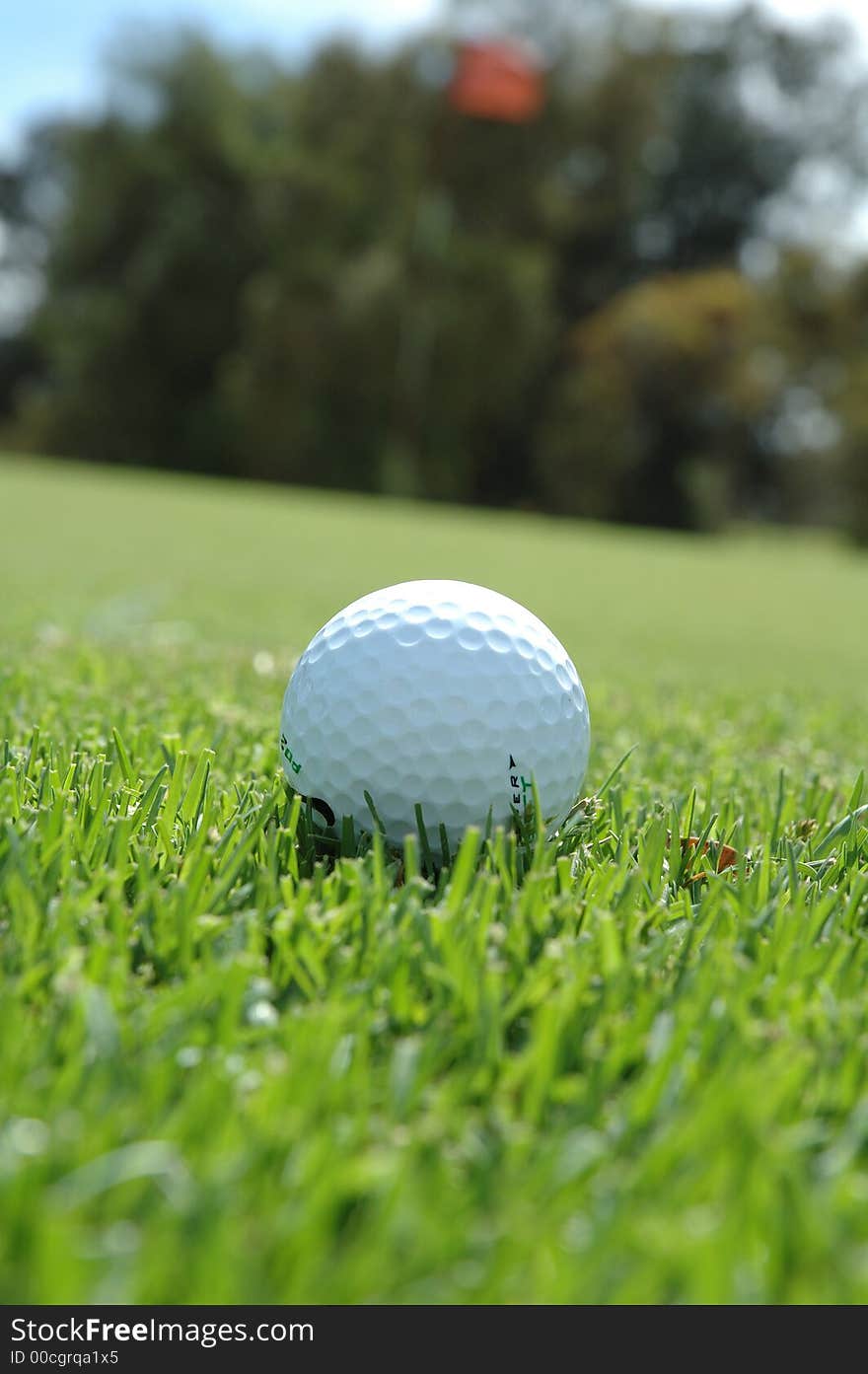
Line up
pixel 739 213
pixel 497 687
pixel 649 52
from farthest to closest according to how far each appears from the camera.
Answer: pixel 739 213
pixel 649 52
pixel 497 687

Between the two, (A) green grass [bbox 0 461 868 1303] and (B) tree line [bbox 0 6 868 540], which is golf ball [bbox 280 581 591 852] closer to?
(A) green grass [bbox 0 461 868 1303]

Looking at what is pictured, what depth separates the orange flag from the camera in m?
24.3

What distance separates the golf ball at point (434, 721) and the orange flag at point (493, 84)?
2524 cm

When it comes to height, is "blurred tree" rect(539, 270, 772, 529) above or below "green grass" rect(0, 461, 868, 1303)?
above

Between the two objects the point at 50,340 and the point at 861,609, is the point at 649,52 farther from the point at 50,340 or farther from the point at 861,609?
the point at 861,609

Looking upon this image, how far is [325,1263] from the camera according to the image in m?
0.78

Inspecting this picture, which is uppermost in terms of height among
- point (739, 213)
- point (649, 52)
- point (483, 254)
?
point (649, 52)

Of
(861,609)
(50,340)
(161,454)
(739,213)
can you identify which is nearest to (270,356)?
(161,454)

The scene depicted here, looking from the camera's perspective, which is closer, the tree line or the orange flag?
the orange flag

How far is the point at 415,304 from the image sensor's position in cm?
2445

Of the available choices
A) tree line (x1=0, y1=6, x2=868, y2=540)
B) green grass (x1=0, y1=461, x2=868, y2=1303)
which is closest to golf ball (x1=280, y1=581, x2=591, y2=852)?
green grass (x1=0, y1=461, x2=868, y2=1303)

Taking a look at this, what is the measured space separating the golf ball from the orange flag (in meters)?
25.2

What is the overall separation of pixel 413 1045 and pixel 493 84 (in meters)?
26.3

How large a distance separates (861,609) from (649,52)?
22.7m
